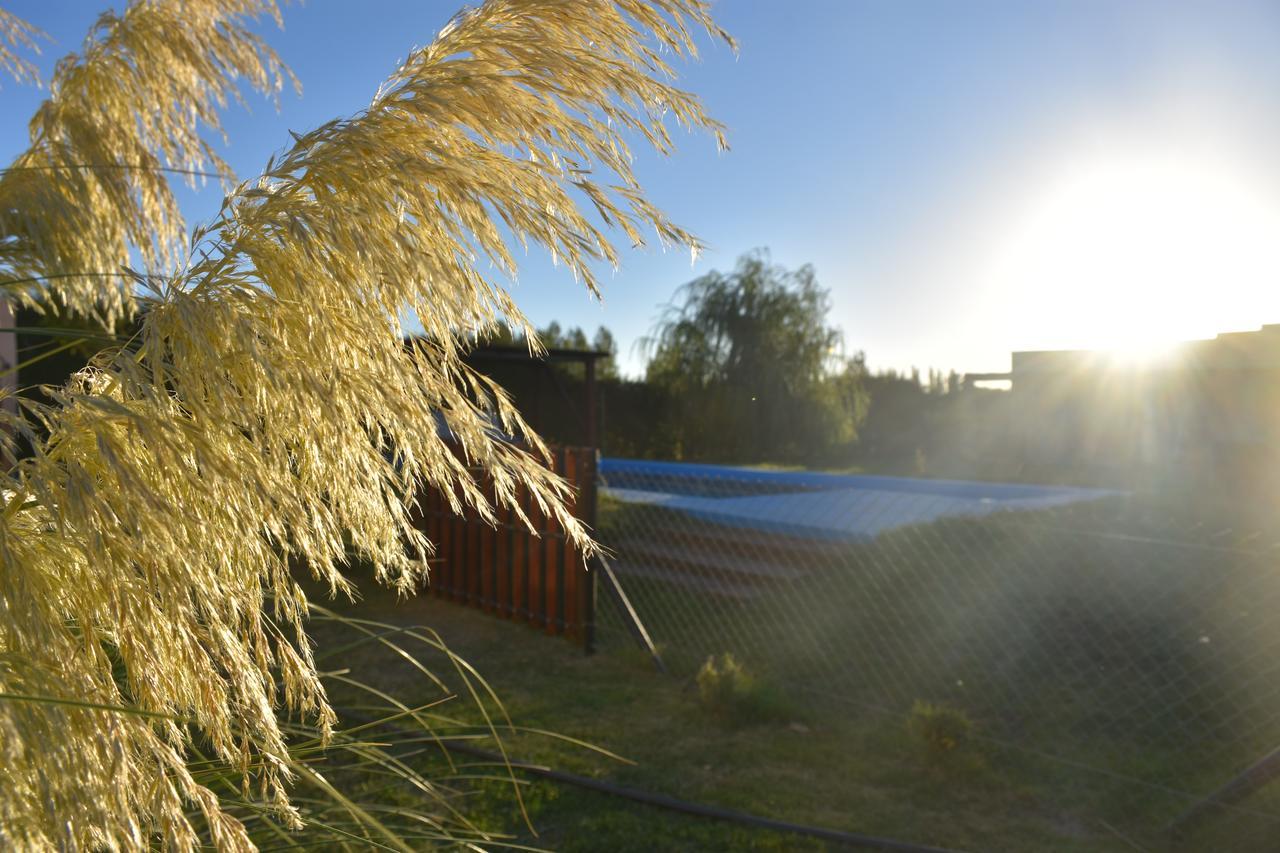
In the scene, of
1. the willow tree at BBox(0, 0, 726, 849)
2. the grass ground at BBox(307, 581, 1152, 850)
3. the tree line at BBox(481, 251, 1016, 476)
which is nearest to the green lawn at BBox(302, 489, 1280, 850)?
the grass ground at BBox(307, 581, 1152, 850)

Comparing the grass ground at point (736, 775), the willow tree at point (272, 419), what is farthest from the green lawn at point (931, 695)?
the willow tree at point (272, 419)

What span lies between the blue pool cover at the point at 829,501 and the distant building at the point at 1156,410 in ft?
8.35

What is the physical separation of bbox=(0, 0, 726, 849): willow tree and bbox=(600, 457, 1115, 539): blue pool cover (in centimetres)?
402

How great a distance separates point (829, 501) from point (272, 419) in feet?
29.6

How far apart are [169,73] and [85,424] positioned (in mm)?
2653

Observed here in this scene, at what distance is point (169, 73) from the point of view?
3195 mm

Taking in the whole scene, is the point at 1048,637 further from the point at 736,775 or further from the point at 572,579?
the point at 572,579

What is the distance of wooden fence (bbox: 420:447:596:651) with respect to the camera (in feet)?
18.5

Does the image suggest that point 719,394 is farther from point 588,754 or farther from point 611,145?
point 611,145

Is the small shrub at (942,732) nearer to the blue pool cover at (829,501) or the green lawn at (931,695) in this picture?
the green lawn at (931,695)

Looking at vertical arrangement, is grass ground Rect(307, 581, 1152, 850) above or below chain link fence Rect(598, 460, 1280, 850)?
below

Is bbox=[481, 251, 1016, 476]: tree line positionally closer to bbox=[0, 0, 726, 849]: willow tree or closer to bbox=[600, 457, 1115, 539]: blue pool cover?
bbox=[600, 457, 1115, 539]: blue pool cover

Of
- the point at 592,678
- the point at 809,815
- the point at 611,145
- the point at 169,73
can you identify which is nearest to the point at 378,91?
the point at 611,145

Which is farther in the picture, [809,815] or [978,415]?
[978,415]
